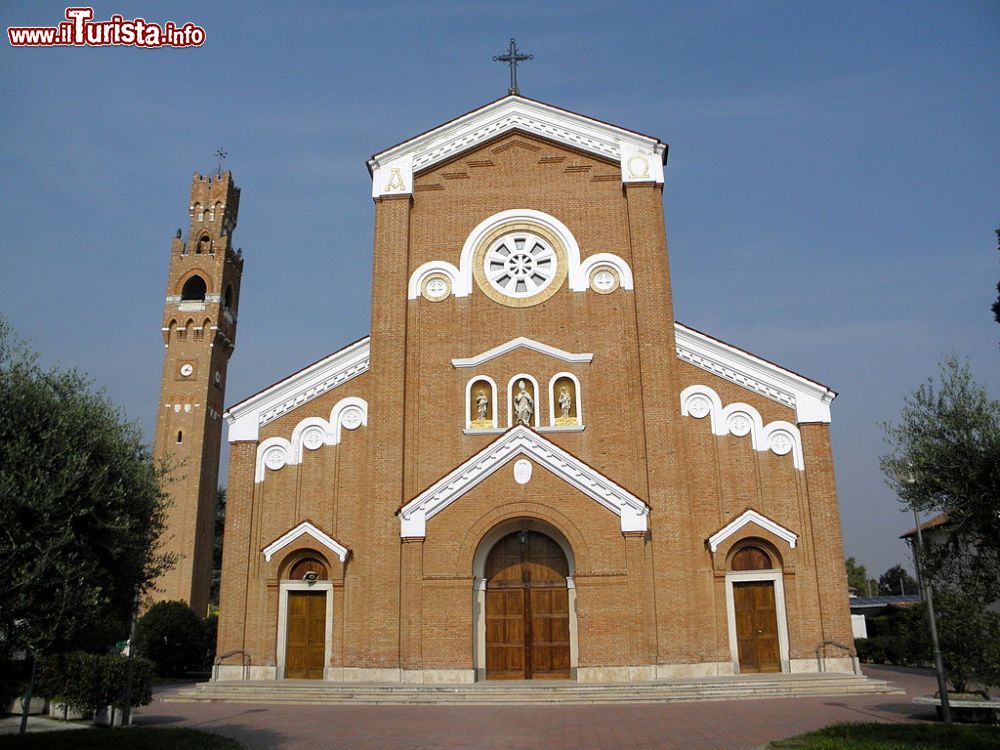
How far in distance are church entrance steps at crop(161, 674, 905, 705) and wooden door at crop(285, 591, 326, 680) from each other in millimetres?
1728

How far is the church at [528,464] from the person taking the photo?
69.7 ft

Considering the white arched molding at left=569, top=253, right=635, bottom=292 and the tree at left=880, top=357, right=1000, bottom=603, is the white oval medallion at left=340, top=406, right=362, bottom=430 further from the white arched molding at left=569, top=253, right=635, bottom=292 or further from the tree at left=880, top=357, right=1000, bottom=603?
the tree at left=880, top=357, right=1000, bottom=603

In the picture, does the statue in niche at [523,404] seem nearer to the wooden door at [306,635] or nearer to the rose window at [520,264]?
the rose window at [520,264]

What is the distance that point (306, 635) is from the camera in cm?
2269

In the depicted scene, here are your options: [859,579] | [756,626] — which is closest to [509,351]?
[756,626]

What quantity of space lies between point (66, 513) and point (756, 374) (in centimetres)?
1801

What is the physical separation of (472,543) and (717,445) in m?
7.27

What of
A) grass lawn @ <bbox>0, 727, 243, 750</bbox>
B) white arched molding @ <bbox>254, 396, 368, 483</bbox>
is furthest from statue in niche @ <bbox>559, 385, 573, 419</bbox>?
grass lawn @ <bbox>0, 727, 243, 750</bbox>

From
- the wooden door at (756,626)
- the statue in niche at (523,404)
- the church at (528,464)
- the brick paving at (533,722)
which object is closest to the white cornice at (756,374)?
the church at (528,464)

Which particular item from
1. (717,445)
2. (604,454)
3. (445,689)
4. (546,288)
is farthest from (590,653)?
(546,288)

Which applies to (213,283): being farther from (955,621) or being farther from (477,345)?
(955,621)

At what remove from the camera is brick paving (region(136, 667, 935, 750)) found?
13.4 m

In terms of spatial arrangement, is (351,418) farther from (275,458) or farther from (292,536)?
(292,536)

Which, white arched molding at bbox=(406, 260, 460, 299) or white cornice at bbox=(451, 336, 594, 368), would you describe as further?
white arched molding at bbox=(406, 260, 460, 299)
